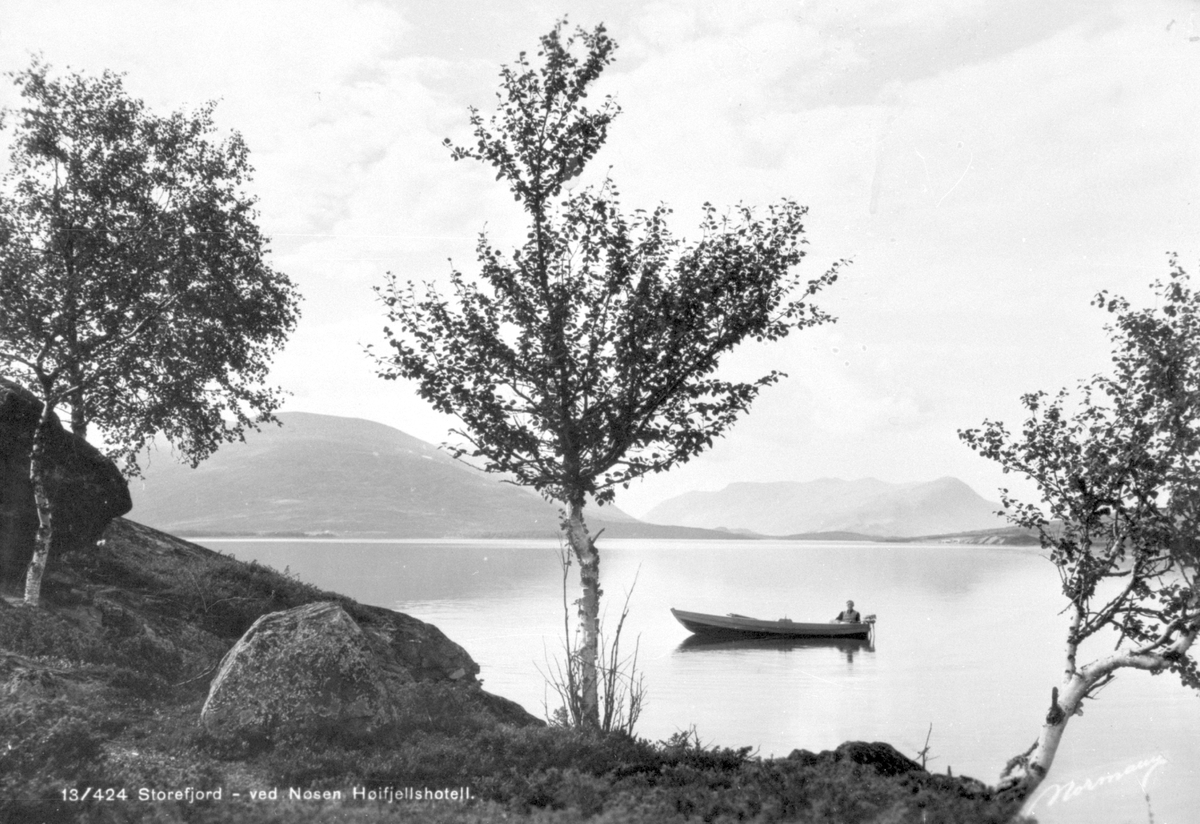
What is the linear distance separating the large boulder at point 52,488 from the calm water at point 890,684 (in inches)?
468

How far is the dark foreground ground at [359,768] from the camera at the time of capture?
1278 cm

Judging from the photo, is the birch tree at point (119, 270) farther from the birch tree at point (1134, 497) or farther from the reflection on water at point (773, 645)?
the reflection on water at point (773, 645)

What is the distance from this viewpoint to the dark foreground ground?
41.9 ft

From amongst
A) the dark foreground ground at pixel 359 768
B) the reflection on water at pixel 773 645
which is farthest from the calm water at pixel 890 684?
the dark foreground ground at pixel 359 768

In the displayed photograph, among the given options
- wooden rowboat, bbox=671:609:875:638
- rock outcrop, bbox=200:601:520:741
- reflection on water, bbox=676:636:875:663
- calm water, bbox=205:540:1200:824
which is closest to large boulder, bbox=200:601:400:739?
rock outcrop, bbox=200:601:520:741

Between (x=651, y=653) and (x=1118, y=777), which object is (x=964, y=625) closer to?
(x=651, y=653)

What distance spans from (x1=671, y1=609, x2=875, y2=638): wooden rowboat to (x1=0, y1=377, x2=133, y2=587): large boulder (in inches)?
1624

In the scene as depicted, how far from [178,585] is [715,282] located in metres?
15.8

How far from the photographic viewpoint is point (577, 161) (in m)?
18.3

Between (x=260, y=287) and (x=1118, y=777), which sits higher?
(x=260, y=287)

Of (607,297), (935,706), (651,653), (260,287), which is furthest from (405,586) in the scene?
(607,297)

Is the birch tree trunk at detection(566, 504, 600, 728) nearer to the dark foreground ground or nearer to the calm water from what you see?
the dark foreground ground

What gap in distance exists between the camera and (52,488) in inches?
883
